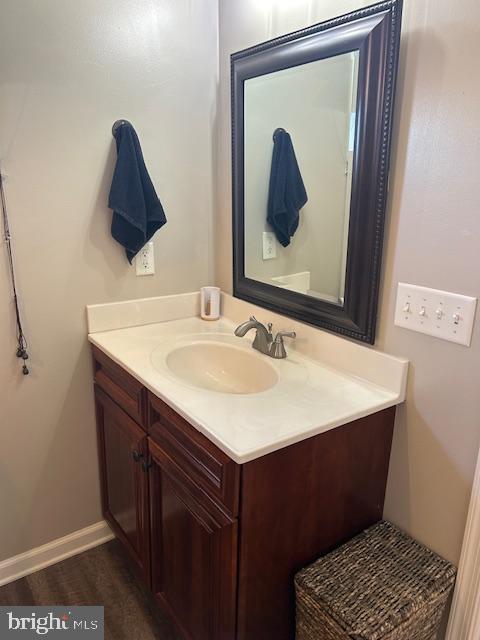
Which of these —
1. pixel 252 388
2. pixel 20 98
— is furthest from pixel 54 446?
pixel 20 98

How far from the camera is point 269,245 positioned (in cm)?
176

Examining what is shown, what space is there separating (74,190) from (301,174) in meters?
0.79

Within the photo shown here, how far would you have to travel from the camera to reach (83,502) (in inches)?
77.2

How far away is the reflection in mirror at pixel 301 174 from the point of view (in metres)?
1.40

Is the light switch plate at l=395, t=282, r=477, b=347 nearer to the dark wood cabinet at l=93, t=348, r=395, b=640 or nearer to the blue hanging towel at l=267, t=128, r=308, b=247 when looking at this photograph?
the dark wood cabinet at l=93, t=348, r=395, b=640

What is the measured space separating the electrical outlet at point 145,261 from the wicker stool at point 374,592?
1.20m

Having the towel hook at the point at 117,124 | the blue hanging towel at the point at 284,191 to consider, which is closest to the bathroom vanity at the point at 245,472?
the blue hanging towel at the point at 284,191

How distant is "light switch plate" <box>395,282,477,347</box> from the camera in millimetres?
1159

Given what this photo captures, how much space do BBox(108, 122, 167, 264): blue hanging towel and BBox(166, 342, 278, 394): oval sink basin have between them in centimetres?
45

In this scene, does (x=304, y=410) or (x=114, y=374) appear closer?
(x=304, y=410)

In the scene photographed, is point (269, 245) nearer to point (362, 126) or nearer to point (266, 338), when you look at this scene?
point (266, 338)

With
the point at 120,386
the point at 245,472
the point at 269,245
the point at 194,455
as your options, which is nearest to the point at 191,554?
the point at 194,455

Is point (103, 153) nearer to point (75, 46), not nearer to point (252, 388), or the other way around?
point (75, 46)

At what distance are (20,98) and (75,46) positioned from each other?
257 mm
